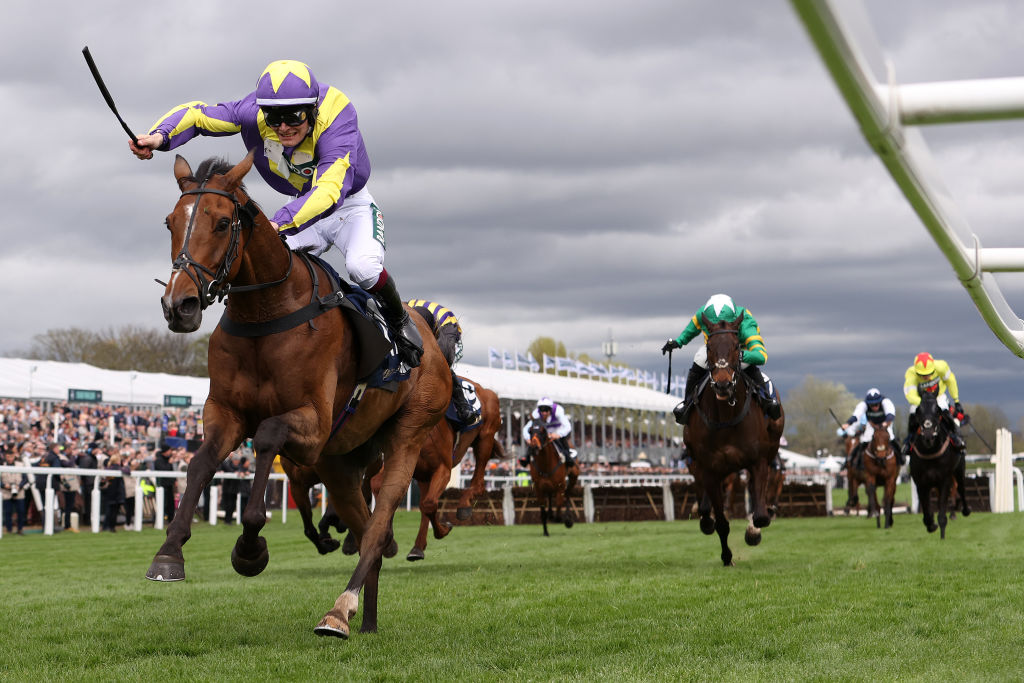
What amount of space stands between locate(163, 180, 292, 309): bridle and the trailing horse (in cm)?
1259

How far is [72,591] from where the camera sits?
982cm

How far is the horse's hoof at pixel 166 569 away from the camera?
5035 mm

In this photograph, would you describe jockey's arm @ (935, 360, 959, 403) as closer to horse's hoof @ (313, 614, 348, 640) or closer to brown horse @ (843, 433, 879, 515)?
brown horse @ (843, 433, 879, 515)

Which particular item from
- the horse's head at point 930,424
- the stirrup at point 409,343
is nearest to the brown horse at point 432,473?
the stirrup at point 409,343

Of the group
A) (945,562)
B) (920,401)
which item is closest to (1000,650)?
(945,562)

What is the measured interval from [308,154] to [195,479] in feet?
6.66

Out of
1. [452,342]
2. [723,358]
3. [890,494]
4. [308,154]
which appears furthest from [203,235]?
[890,494]

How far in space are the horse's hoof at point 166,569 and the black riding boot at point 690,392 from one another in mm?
7068

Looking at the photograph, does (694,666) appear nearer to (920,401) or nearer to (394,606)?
(394,606)

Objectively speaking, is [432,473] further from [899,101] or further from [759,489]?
[899,101]

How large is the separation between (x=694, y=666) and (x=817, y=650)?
84 cm

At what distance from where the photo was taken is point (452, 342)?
35.6 ft

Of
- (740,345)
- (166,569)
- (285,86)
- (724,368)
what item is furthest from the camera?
(740,345)

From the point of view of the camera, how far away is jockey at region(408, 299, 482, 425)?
1062 centimetres
